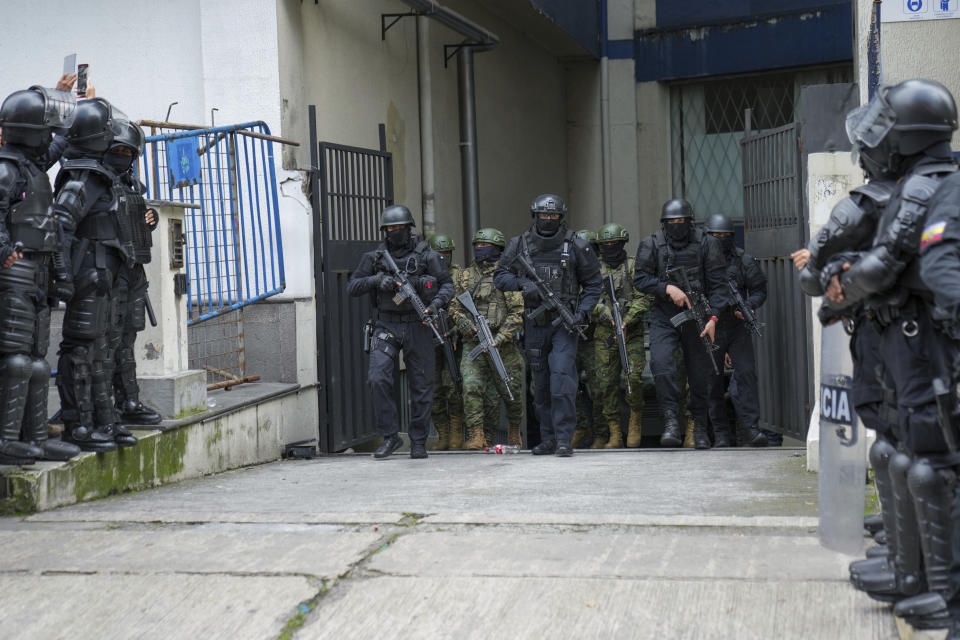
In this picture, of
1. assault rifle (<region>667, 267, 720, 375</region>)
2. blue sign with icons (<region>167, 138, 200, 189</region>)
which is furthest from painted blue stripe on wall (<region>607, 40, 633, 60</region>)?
blue sign with icons (<region>167, 138, 200, 189</region>)

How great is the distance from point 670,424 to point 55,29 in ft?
19.4

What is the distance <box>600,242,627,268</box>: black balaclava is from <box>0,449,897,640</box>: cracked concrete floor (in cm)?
403

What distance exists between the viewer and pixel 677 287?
895 cm

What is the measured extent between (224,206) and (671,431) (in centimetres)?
380

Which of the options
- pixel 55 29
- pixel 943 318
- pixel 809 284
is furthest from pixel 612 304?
pixel 943 318

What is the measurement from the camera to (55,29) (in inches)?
375

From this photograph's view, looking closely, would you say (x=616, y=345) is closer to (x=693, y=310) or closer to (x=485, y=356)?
(x=693, y=310)

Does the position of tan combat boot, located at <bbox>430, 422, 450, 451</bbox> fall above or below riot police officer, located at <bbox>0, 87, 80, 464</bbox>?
below

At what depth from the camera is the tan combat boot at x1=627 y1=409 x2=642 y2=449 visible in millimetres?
9672

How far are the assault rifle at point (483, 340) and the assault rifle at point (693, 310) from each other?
4.54 ft

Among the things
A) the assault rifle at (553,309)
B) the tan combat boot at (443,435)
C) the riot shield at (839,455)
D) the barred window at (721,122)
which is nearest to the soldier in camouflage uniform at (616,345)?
the assault rifle at (553,309)

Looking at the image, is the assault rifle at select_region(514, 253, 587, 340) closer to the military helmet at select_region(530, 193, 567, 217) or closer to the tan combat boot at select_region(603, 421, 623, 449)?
the military helmet at select_region(530, 193, 567, 217)

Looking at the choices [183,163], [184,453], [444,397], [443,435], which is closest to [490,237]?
[444,397]

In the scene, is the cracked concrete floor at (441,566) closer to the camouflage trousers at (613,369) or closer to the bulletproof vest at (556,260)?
the bulletproof vest at (556,260)
